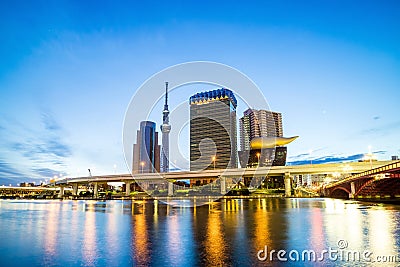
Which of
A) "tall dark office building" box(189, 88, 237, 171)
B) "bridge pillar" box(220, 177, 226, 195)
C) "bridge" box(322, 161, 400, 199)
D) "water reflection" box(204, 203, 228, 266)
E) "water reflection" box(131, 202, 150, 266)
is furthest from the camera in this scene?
"tall dark office building" box(189, 88, 237, 171)

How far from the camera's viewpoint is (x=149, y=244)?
45.4 ft

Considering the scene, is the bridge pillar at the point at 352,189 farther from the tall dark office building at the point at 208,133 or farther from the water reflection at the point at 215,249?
the water reflection at the point at 215,249

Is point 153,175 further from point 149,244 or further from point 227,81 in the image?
point 149,244

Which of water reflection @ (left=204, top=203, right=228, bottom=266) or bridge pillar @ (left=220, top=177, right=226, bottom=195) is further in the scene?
bridge pillar @ (left=220, top=177, right=226, bottom=195)

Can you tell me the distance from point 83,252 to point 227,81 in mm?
18618

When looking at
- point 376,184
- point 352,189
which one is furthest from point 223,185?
point 376,184

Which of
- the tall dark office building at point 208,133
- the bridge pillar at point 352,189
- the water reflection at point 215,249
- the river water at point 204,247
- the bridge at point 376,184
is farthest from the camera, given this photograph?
the tall dark office building at point 208,133

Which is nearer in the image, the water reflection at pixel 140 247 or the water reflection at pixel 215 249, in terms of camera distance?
the water reflection at pixel 215 249

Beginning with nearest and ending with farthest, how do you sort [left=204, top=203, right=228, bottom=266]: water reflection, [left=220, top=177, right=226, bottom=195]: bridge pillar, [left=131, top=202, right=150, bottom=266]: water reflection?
[left=204, top=203, right=228, bottom=266]: water reflection
[left=131, top=202, right=150, bottom=266]: water reflection
[left=220, top=177, right=226, bottom=195]: bridge pillar

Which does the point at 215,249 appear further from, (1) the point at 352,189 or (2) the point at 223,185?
(2) the point at 223,185

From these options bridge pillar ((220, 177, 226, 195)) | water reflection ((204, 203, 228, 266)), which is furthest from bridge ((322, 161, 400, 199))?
bridge pillar ((220, 177, 226, 195))

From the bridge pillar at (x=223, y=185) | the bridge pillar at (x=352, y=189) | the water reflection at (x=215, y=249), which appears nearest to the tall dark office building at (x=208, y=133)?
the bridge pillar at (x=223, y=185)

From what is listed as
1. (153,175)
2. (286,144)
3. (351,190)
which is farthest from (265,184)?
(351,190)

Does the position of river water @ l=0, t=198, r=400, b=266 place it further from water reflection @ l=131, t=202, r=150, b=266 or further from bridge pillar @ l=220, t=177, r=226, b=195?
bridge pillar @ l=220, t=177, r=226, b=195
